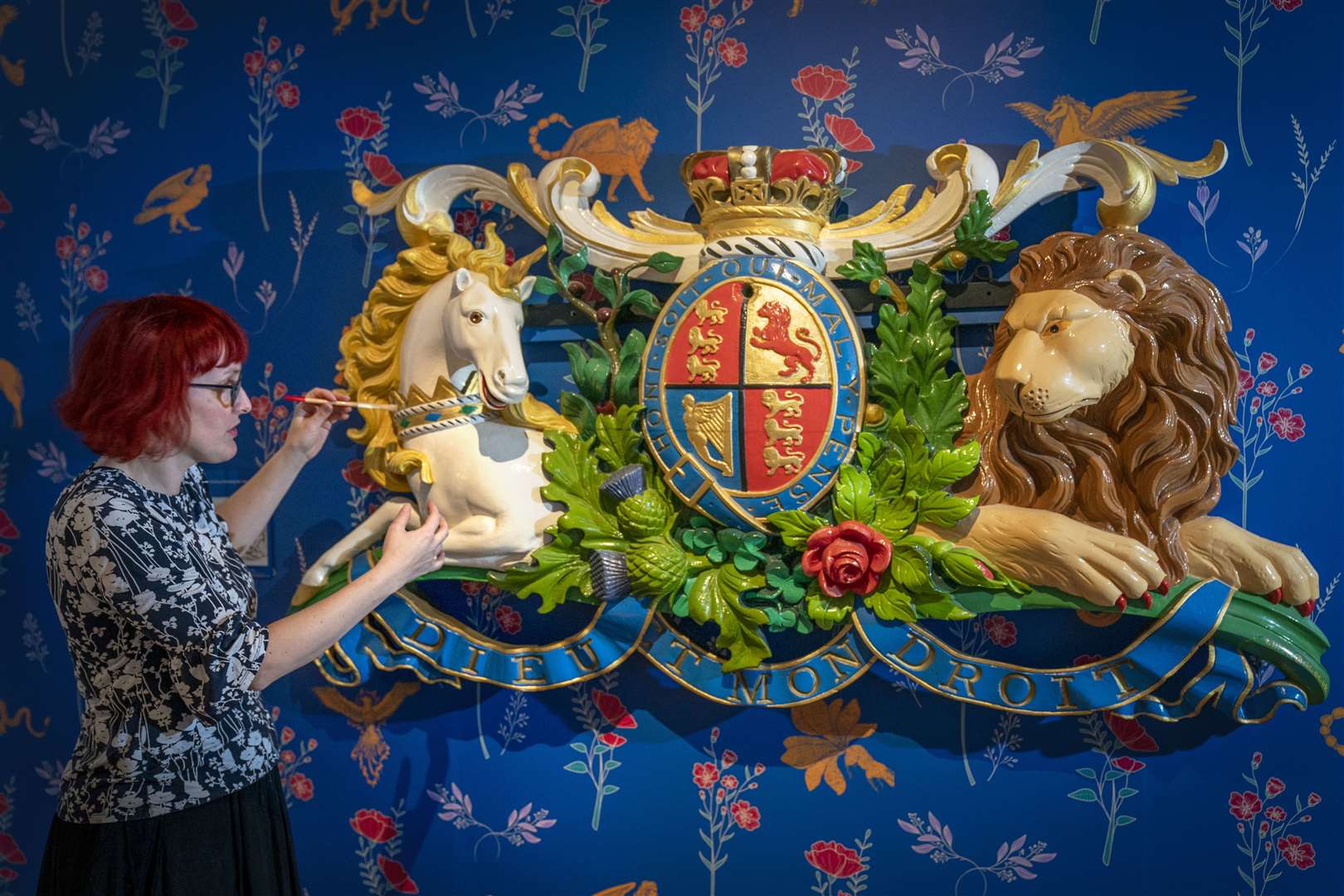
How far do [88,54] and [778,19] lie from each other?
4.78ft

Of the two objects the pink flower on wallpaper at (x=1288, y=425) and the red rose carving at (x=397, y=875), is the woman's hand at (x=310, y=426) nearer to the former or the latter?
the red rose carving at (x=397, y=875)

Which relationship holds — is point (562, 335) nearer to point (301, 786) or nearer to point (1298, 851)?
point (301, 786)

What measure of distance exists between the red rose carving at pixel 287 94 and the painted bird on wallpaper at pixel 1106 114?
1411 mm

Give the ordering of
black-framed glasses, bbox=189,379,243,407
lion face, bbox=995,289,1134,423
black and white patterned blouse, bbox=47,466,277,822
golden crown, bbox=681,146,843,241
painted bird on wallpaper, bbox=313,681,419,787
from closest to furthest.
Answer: black and white patterned blouse, bbox=47,466,277,822 < black-framed glasses, bbox=189,379,243,407 < lion face, bbox=995,289,1134,423 < golden crown, bbox=681,146,843,241 < painted bird on wallpaper, bbox=313,681,419,787

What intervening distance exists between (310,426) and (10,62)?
3.99 feet

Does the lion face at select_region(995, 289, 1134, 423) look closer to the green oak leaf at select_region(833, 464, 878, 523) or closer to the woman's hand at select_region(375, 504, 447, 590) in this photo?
the green oak leaf at select_region(833, 464, 878, 523)

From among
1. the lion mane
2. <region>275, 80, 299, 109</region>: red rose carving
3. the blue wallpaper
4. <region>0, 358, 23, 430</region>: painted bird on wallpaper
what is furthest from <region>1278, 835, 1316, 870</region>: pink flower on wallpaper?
<region>0, 358, 23, 430</region>: painted bird on wallpaper

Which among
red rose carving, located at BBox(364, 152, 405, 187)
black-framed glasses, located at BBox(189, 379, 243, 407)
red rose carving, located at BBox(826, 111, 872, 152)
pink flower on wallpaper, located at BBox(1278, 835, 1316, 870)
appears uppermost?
red rose carving, located at BBox(826, 111, 872, 152)

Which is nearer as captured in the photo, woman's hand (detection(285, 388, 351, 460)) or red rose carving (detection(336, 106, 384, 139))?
woman's hand (detection(285, 388, 351, 460))

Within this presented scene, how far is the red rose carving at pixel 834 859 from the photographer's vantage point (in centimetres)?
192

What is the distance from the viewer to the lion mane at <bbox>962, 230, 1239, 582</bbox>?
1653 mm

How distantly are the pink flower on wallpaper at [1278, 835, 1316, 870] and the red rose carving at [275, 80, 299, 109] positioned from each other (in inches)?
93.7

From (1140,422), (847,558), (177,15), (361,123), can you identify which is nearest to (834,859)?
(847,558)

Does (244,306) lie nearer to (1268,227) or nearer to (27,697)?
(27,697)
